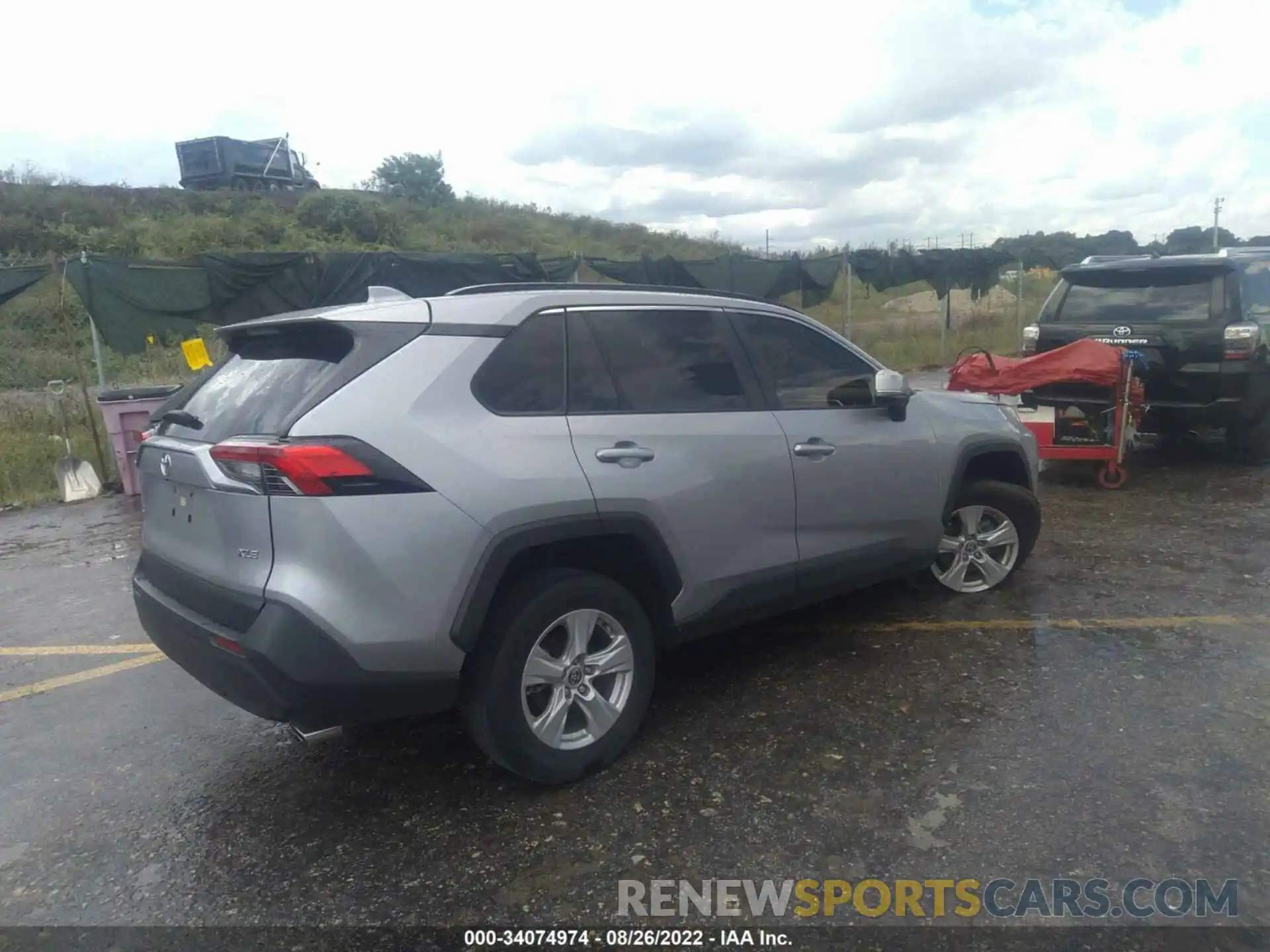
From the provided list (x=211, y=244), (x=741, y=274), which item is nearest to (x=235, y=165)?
(x=211, y=244)

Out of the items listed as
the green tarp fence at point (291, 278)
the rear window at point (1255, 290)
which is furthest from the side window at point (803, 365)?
the rear window at point (1255, 290)

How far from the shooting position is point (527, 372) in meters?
3.28

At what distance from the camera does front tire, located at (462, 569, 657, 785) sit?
306 centimetres

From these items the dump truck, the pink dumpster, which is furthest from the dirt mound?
the dump truck

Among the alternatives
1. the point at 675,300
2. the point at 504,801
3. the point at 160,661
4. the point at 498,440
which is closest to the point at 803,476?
the point at 675,300

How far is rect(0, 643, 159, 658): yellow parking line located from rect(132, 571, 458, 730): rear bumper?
2.21 meters

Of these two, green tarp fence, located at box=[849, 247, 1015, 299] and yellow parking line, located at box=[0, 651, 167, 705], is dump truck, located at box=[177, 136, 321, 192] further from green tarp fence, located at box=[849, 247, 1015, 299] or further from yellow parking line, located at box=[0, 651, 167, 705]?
yellow parking line, located at box=[0, 651, 167, 705]

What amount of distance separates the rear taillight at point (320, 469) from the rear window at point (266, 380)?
Result: 0.15 meters

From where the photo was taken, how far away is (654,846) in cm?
297

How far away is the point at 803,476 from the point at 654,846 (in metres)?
1.70

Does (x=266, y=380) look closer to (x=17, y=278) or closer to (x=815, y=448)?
(x=815, y=448)

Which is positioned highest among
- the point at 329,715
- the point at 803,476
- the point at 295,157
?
the point at 295,157

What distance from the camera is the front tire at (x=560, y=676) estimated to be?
10.0ft

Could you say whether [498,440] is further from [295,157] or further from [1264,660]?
[295,157]
